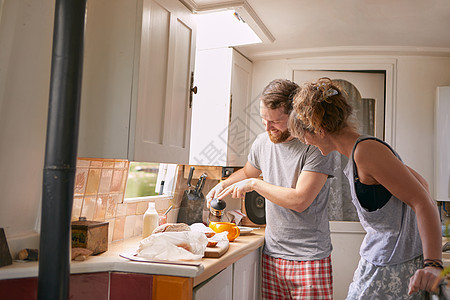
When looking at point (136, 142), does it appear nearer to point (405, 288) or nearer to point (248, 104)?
point (405, 288)

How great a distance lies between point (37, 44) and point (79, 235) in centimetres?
78

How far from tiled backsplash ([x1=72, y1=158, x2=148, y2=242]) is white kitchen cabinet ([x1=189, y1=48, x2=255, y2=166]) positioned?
0.65 meters

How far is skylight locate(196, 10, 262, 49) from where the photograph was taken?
2803 millimetres

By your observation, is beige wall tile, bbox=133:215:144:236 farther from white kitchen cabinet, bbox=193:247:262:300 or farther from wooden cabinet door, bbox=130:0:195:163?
white kitchen cabinet, bbox=193:247:262:300

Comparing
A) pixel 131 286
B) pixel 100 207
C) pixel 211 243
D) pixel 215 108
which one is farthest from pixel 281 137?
pixel 131 286

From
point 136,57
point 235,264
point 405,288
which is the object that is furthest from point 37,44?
point 405,288

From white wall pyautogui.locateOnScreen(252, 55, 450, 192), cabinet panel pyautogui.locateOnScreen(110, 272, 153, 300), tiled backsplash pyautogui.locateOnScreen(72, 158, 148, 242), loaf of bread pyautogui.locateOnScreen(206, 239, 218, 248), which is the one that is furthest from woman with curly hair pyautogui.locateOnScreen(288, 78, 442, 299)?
white wall pyautogui.locateOnScreen(252, 55, 450, 192)

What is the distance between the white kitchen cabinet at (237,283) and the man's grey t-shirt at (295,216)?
0.17m

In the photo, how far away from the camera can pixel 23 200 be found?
5.22 feet

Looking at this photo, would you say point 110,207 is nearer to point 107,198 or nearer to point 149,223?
point 107,198

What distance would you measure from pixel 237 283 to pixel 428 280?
1171 millimetres

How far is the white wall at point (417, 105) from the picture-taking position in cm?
325

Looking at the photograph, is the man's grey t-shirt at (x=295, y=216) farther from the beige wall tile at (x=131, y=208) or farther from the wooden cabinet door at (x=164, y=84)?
the beige wall tile at (x=131, y=208)

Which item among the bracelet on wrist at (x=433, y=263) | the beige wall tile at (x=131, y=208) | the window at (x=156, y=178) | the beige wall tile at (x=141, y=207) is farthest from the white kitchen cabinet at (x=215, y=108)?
the bracelet on wrist at (x=433, y=263)
